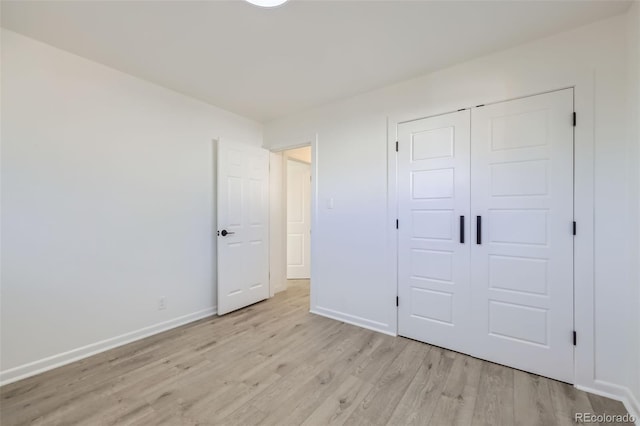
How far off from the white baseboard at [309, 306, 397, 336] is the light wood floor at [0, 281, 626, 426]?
7.5 inches

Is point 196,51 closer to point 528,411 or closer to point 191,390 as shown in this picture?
point 191,390

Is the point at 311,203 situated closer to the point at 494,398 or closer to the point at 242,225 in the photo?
the point at 242,225

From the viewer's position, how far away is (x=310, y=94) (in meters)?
2.89

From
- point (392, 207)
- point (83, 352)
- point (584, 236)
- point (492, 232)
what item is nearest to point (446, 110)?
point (392, 207)

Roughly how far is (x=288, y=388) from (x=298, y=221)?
335 cm

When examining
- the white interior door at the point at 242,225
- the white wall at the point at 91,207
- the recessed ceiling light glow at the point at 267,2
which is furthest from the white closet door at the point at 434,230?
the white wall at the point at 91,207

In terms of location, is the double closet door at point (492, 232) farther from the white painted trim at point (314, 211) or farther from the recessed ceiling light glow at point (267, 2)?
the recessed ceiling light glow at point (267, 2)

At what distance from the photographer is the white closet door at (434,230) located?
2.30m

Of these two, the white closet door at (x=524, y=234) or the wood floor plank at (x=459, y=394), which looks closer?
the wood floor plank at (x=459, y=394)

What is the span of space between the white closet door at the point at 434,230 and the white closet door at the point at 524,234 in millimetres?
100

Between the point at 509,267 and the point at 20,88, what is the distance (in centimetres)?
392

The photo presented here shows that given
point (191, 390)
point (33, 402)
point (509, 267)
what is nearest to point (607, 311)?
point (509, 267)

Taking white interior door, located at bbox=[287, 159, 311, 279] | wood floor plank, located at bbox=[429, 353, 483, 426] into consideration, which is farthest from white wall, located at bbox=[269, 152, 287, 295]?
wood floor plank, located at bbox=[429, 353, 483, 426]

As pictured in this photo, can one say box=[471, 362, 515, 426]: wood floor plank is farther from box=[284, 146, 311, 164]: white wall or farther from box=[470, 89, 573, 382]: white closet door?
box=[284, 146, 311, 164]: white wall
